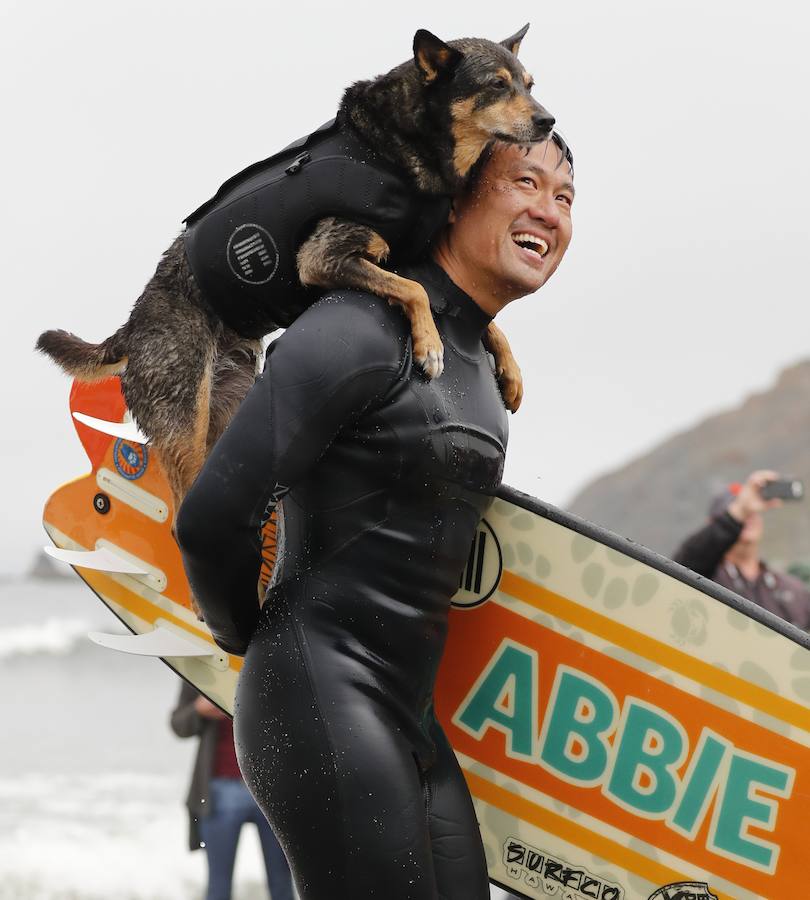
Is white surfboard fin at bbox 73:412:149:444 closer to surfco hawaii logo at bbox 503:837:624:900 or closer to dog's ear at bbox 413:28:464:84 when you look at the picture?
dog's ear at bbox 413:28:464:84

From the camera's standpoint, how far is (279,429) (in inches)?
82.5

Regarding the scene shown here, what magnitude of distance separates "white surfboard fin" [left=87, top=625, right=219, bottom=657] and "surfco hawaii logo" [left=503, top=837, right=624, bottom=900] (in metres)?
0.78

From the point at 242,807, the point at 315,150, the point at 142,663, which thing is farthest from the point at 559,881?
the point at 142,663

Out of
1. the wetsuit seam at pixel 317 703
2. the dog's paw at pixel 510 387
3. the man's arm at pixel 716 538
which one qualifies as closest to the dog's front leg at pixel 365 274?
the dog's paw at pixel 510 387

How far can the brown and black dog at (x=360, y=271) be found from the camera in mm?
2305

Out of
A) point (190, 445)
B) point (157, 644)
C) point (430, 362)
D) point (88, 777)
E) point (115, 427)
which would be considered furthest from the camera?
point (88, 777)

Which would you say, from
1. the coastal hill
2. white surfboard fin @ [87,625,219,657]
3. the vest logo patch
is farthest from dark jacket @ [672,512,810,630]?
the coastal hill

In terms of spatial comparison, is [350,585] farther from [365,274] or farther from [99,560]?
[99,560]

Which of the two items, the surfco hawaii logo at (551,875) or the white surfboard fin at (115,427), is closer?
the surfco hawaii logo at (551,875)

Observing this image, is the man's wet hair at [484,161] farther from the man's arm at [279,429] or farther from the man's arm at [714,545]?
the man's arm at [714,545]

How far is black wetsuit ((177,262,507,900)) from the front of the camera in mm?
2088

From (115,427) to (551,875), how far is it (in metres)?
1.38

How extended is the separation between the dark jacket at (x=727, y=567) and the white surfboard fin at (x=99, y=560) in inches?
131

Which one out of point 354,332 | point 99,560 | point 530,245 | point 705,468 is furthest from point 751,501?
point 705,468
